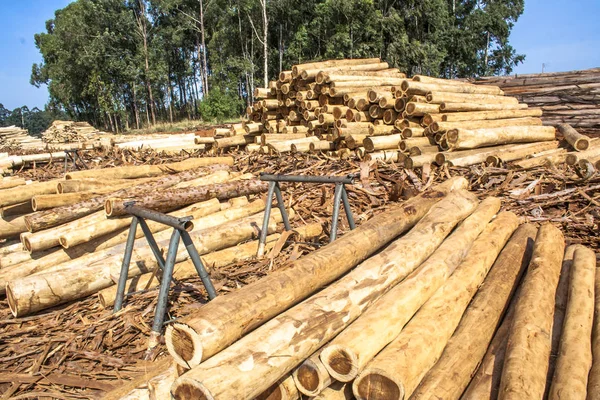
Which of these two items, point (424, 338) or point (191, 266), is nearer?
point (424, 338)

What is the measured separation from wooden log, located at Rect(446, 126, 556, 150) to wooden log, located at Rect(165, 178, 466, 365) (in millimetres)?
4715

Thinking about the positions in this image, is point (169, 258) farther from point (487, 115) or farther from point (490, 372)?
point (487, 115)

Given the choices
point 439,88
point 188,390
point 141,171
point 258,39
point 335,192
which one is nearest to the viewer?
point 188,390

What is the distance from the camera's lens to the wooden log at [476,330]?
2.18 metres

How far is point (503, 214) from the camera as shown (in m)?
4.68

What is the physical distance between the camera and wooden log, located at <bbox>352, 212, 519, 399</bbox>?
2.02m

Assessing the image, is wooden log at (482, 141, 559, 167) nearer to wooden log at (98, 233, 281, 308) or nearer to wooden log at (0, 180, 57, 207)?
wooden log at (98, 233, 281, 308)

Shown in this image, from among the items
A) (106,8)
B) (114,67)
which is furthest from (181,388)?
(106,8)

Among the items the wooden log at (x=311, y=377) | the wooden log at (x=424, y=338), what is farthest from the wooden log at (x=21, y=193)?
the wooden log at (x=424, y=338)

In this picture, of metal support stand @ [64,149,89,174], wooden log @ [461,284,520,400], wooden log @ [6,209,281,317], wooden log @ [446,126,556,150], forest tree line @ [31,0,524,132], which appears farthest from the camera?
forest tree line @ [31,0,524,132]

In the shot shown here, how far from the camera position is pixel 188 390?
187 cm

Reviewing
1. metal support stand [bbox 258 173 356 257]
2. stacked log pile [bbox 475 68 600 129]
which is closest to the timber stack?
stacked log pile [bbox 475 68 600 129]

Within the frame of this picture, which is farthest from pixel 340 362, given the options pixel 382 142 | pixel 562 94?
pixel 562 94

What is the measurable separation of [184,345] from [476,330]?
1.82 metres
